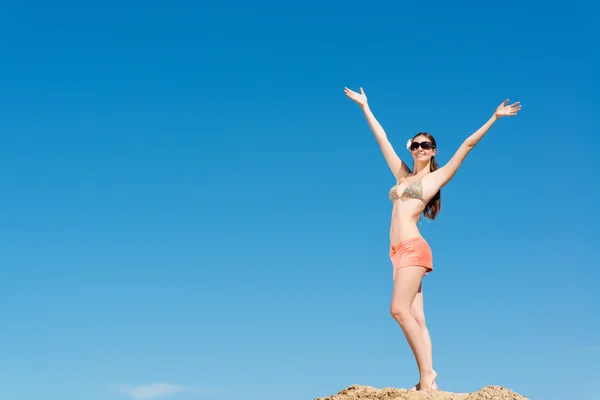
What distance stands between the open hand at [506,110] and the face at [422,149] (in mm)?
1080

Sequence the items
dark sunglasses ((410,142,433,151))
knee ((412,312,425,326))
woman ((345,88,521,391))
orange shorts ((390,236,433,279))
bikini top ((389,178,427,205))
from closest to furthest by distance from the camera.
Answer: woman ((345,88,521,391)) < orange shorts ((390,236,433,279)) < knee ((412,312,425,326)) < bikini top ((389,178,427,205)) < dark sunglasses ((410,142,433,151))

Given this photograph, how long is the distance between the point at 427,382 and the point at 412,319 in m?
→ 0.88

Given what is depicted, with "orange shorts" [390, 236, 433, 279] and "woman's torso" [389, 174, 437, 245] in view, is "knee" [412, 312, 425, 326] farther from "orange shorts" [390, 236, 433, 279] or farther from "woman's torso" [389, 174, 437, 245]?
"woman's torso" [389, 174, 437, 245]

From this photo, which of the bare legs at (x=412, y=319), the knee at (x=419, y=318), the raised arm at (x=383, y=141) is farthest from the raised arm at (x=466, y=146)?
the knee at (x=419, y=318)

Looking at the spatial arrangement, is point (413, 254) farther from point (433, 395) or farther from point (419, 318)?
point (433, 395)

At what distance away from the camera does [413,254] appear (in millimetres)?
9789

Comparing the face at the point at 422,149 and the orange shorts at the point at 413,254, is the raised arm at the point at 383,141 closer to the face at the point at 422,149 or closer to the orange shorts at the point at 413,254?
the face at the point at 422,149

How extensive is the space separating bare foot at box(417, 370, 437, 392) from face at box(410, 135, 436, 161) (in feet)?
10.5

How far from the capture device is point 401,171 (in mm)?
11016

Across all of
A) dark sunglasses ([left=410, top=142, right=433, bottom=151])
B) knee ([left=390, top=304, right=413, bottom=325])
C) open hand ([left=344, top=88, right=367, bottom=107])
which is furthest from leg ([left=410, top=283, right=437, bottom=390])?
open hand ([left=344, top=88, right=367, bottom=107])

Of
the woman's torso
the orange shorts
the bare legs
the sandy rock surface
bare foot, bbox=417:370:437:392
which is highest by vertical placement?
the woman's torso

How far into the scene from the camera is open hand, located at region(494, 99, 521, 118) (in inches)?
407

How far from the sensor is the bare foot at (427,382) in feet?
31.1

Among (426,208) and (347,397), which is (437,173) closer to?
(426,208)
